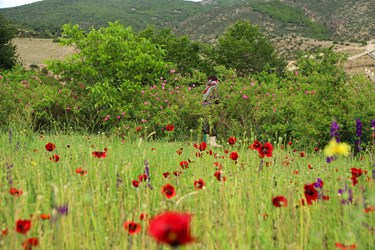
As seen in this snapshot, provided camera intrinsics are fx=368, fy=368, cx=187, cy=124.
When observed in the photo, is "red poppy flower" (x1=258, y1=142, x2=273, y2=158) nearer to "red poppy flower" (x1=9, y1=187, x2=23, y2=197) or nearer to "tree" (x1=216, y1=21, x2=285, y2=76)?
"red poppy flower" (x1=9, y1=187, x2=23, y2=197)

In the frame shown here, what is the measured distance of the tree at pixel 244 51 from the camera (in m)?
30.2

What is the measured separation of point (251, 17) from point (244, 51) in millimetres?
47576

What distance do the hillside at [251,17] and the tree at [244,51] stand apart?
3301 centimetres

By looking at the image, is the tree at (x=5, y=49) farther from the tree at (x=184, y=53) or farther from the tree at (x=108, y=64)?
the tree at (x=108, y=64)

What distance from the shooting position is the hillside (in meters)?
67.8

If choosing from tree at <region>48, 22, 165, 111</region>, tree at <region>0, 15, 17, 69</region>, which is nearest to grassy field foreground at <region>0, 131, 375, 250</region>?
tree at <region>48, 22, 165, 111</region>

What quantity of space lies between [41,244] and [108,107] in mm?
11107

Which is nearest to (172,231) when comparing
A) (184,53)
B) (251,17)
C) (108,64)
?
(108,64)

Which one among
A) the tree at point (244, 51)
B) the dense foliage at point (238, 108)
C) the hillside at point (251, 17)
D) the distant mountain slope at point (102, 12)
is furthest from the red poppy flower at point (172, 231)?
the distant mountain slope at point (102, 12)

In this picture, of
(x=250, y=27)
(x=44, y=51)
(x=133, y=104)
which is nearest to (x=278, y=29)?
(x=250, y=27)

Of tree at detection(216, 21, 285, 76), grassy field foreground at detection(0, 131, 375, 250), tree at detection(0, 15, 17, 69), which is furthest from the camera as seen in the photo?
tree at detection(216, 21, 285, 76)

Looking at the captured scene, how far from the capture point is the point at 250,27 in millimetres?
34219

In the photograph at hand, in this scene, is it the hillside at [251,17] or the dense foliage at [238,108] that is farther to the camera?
the hillside at [251,17]

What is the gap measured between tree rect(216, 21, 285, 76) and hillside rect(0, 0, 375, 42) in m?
33.0
